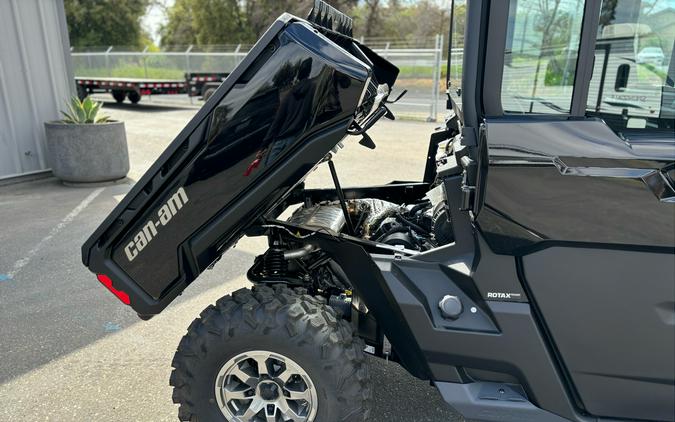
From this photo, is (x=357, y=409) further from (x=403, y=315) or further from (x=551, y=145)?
(x=551, y=145)

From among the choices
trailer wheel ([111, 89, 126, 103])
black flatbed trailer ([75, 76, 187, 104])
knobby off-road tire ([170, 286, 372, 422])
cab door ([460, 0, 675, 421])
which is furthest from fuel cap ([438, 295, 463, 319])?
trailer wheel ([111, 89, 126, 103])

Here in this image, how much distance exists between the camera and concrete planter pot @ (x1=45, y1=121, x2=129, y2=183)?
7.50 metres

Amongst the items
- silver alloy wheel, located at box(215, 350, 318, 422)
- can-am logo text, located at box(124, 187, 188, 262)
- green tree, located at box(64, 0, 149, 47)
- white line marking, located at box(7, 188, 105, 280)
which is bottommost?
white line marking, located at box(7, 188, 105, 280)

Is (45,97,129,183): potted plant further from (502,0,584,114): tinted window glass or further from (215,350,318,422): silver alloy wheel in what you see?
(502,0,584,114): tinted window glass

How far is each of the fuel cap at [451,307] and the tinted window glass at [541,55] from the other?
0.82 metres

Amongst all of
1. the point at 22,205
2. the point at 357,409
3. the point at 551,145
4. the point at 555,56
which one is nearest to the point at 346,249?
the point at 357,409

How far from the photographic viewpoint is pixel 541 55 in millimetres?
1843

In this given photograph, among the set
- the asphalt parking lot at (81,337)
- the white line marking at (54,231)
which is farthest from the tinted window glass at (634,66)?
the white line marking at (54,231)

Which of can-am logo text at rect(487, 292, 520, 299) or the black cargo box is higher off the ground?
the black cargo box

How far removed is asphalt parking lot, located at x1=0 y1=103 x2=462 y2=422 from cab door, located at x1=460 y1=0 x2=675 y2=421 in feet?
3.62

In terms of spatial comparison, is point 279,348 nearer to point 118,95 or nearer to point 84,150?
point 84,150

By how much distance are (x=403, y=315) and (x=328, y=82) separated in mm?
1047

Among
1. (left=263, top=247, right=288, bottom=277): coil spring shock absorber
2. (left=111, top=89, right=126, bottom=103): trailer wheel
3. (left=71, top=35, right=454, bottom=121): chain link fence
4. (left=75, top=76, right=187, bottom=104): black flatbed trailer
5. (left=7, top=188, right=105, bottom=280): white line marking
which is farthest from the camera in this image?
(left=111, top=89, right=126, bottom=103): trailer wheel

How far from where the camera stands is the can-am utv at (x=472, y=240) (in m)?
1.79
